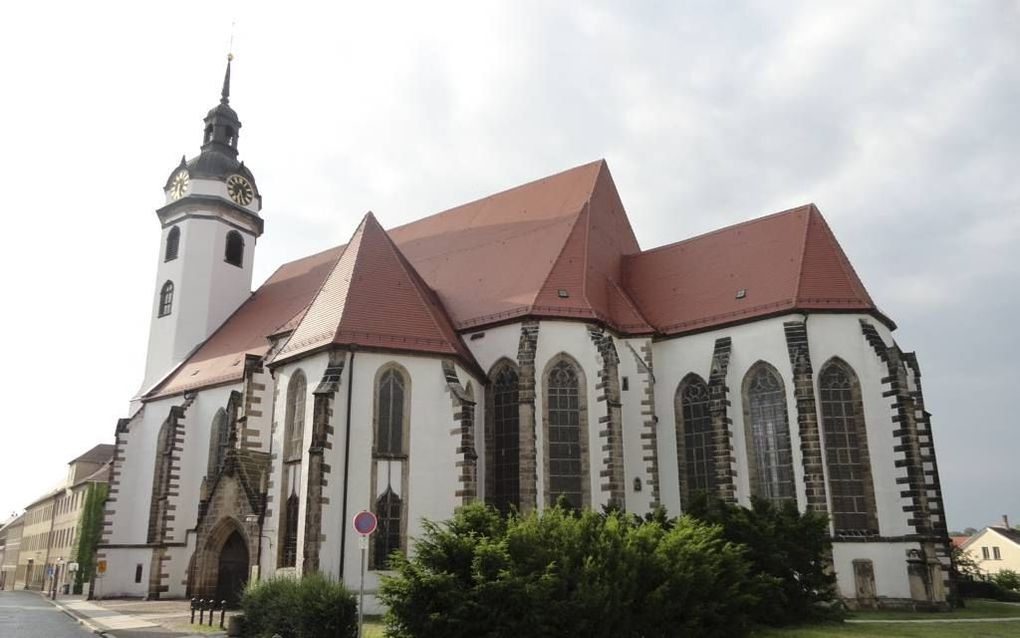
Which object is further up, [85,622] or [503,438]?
[503,438]

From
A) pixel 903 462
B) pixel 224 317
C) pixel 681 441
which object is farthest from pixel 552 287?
pixel 224 317

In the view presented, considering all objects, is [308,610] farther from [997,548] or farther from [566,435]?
[997,548]

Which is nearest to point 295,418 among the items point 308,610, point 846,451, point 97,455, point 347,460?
point 347,460

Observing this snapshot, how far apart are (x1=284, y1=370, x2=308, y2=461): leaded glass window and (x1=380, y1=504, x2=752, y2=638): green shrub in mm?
8730

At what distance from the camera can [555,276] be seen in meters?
23.6

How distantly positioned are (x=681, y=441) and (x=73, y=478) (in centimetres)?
5695

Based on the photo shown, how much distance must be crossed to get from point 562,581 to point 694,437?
1152 cm

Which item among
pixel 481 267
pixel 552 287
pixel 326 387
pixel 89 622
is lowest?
pixel 89 622

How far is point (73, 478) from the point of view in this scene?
6331 centimetres

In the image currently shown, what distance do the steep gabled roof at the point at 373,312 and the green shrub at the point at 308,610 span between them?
746cm

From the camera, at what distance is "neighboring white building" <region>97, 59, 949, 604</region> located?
1950 centimetres

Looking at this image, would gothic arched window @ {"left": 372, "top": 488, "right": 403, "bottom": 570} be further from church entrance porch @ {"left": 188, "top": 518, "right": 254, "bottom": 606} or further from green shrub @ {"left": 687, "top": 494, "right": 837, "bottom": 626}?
green shrub @ {"left": 687, "top": 494, "right": 837, "bottom": 626}

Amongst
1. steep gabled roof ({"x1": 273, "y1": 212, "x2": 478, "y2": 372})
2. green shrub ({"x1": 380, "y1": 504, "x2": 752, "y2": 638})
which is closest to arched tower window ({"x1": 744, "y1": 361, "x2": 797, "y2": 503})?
steep gabled roof ({"x1": 273, "y1": 212, "x2": 478, "y2": 372})

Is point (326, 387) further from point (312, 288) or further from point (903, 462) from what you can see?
point (903, 462)
